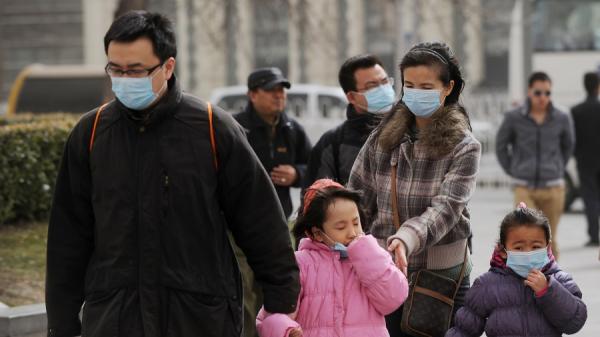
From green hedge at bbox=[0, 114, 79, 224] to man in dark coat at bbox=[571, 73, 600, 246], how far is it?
550cm

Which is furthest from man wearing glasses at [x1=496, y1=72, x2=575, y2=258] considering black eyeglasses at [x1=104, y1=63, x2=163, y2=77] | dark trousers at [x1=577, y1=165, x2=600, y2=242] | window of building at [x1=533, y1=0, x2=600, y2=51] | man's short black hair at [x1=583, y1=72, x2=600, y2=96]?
window of building at [x1=533, y1=0, x2=600, y2=51]

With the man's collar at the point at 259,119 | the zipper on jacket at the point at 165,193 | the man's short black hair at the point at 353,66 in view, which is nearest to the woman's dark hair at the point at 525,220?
the man's short black hair at the point at 353,66

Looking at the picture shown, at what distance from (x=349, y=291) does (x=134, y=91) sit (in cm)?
112

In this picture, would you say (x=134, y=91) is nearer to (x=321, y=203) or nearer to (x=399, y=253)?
(x=321, y=203)

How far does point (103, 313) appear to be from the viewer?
4.00 meters

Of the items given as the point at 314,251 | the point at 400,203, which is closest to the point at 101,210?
the point at 314,251

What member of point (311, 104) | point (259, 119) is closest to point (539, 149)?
point (259, 119)

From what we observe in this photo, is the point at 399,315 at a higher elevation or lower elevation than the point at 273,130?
lower

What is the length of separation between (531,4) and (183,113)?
19.0 m

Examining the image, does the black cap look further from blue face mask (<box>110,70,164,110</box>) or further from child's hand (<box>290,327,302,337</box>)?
blue face mask (<box>110,70,164,110</box>)

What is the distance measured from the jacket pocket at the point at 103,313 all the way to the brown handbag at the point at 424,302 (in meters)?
1.32

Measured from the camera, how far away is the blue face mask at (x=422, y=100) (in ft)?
15.9

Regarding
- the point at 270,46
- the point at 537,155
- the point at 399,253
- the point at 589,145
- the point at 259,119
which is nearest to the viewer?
the point at 399,253

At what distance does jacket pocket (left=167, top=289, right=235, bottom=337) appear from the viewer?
3.98 m
